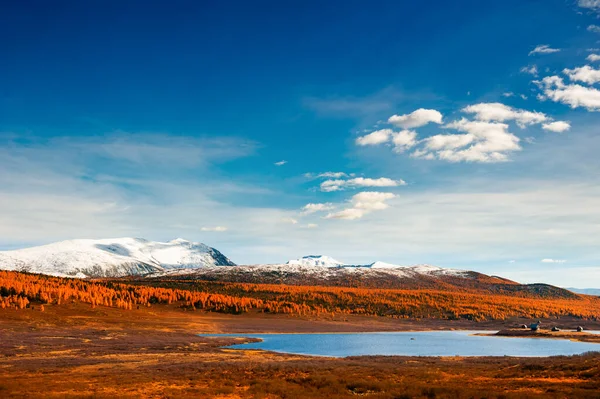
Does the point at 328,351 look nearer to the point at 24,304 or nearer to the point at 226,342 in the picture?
the point at 226,342

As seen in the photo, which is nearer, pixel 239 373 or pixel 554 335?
pixel 239 373

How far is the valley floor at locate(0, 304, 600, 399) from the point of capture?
44.2 m

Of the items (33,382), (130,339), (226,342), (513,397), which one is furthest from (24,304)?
(513,397)

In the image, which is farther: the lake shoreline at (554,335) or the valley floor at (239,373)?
the lake shoreline at (554,335)

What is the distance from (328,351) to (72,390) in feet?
221

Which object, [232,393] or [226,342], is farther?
[226,342]

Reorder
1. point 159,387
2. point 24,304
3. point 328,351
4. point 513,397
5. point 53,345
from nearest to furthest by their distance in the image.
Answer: point 513,397, point 159,387, point 53,345, point 328,351, point 24,304

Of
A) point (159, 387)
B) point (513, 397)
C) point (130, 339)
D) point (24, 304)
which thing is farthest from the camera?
point (24, 304)

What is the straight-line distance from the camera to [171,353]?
88.1 m

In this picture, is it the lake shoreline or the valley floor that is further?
the lake shoreline

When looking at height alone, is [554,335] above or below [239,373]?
above

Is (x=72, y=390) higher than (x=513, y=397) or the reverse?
the reverse

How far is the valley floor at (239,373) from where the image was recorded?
1742 inches

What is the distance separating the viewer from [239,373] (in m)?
59.3
